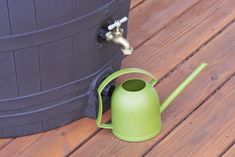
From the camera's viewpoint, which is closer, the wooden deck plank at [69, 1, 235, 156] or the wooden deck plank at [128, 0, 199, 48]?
the wooden deck plank at [69, 1, 235, 156]

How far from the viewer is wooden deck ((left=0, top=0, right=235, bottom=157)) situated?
1.77 metres

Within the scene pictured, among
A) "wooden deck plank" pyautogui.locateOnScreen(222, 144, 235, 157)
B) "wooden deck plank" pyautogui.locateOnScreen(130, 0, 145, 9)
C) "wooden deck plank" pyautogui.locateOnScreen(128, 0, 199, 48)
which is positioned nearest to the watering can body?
"wooden deck plank" pyautogui.locateOnScreen(222, 144, 235, 157)

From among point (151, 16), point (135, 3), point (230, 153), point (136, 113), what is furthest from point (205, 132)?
point (135, 3)

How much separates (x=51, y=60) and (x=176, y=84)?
0.52 metres

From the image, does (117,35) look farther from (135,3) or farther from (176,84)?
(135,3)

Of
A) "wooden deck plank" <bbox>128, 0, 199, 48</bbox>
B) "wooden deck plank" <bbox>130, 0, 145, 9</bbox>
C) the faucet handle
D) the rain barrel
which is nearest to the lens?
the rain barrel

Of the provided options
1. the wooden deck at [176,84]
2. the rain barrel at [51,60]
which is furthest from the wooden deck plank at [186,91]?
the rain barrel at [51,60]

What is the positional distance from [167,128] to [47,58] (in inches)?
17.7

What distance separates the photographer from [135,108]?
1712 millimetres

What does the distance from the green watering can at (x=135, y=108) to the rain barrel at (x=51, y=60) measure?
0.25ft

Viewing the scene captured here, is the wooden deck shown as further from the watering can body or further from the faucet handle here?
the faucet handle

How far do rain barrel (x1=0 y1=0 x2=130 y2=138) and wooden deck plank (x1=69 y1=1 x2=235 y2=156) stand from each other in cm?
12

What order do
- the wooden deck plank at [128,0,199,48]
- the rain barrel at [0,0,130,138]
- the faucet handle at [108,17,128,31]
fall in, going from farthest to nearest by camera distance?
1. the wooden deck plank at [128,0,199,48]
2. the faucet handle at [108,17,128,31]
3. the rain barrel at [0,0,130,138]

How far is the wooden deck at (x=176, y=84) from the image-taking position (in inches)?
69.5
